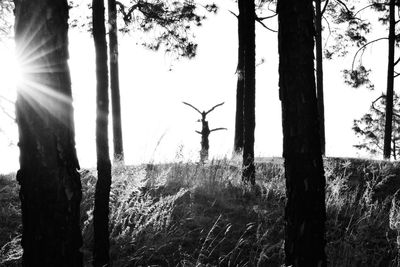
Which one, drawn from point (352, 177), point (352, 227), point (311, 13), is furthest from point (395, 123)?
point (311, 13)

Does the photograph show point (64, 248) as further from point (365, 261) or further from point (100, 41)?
point (365, 261)

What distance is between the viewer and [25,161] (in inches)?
115

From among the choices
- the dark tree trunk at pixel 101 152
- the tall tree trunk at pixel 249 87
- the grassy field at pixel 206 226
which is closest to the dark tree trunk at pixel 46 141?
the grassy field at pixel 206 226

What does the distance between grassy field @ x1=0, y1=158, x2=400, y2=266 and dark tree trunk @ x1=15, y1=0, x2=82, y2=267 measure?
1237mm

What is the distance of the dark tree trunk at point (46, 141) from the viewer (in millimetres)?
2910

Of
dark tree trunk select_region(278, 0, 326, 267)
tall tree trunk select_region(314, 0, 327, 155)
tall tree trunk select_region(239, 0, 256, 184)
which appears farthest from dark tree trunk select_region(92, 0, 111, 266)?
tall tree trunk select_region(314, 0, 327, 155)

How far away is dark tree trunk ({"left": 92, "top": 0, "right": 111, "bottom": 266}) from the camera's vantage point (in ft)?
14.5

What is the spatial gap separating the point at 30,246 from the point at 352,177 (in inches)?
360

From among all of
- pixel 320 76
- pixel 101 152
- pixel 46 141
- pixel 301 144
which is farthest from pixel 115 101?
pixel 46 141

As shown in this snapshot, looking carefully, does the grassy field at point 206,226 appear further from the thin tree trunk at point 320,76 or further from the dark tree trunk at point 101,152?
the thin tree trunk at point 320,76

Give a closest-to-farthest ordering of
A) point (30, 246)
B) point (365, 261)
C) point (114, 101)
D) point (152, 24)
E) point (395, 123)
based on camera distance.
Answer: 1. point (30, 246)
2. point (365, 261)
3. point (152, 24)
4. point (114, 101)
5. point (395, 123)

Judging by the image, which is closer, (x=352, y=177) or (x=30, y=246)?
(x=30, y=246)

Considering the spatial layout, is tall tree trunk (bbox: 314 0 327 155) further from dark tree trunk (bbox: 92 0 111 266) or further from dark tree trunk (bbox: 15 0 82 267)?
dark tree trunk (bbox: 15 0 82 267)

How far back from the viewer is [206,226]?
19.0ft
